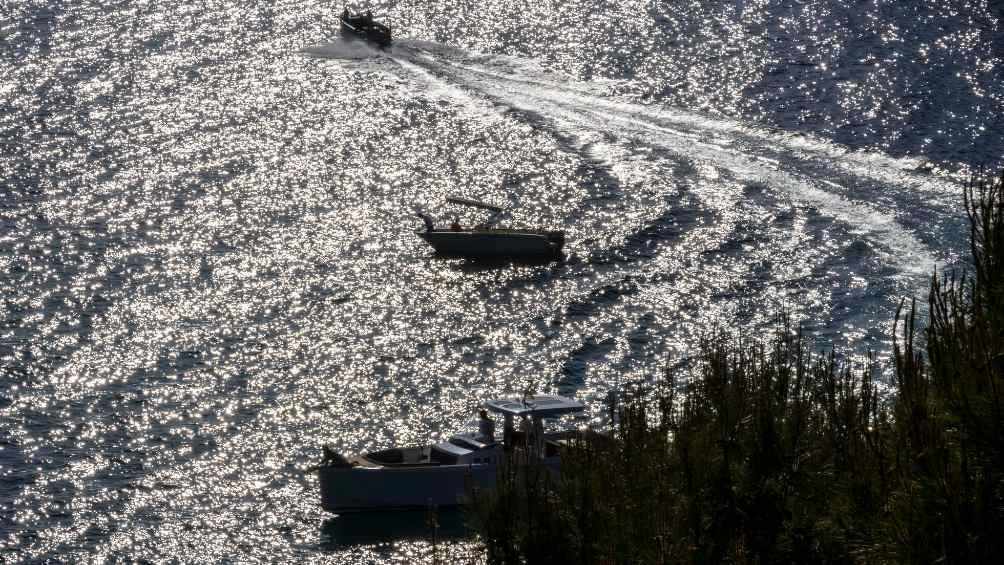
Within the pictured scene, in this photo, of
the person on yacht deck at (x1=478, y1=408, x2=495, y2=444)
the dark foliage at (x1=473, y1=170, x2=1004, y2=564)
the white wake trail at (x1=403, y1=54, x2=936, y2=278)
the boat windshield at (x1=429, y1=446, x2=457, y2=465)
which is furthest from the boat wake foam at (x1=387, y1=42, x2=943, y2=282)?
the dark foliage at (x1=473, y1=170, x2=1004, y2=564)

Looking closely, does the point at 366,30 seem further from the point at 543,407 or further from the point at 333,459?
the point at 543,407

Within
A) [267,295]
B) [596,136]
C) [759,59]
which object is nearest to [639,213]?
[596,136]

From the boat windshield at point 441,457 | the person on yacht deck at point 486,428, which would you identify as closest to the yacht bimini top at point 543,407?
the person on yacht deck at point 486,428

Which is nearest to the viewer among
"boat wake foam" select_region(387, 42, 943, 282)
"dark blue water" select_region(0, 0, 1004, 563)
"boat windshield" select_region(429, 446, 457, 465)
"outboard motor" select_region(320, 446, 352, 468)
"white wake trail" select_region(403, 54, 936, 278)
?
"outboard motor" select_region(320, 446, 352, 468)

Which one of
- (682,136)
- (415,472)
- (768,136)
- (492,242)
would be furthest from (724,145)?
(415,472)

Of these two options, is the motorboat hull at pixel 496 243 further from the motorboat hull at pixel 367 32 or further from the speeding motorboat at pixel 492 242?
the motorboat hull at pixel 367 32

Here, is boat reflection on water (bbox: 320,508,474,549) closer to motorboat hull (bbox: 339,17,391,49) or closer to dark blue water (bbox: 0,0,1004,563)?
dark blue water (bbox: 0,0,1004,563)
